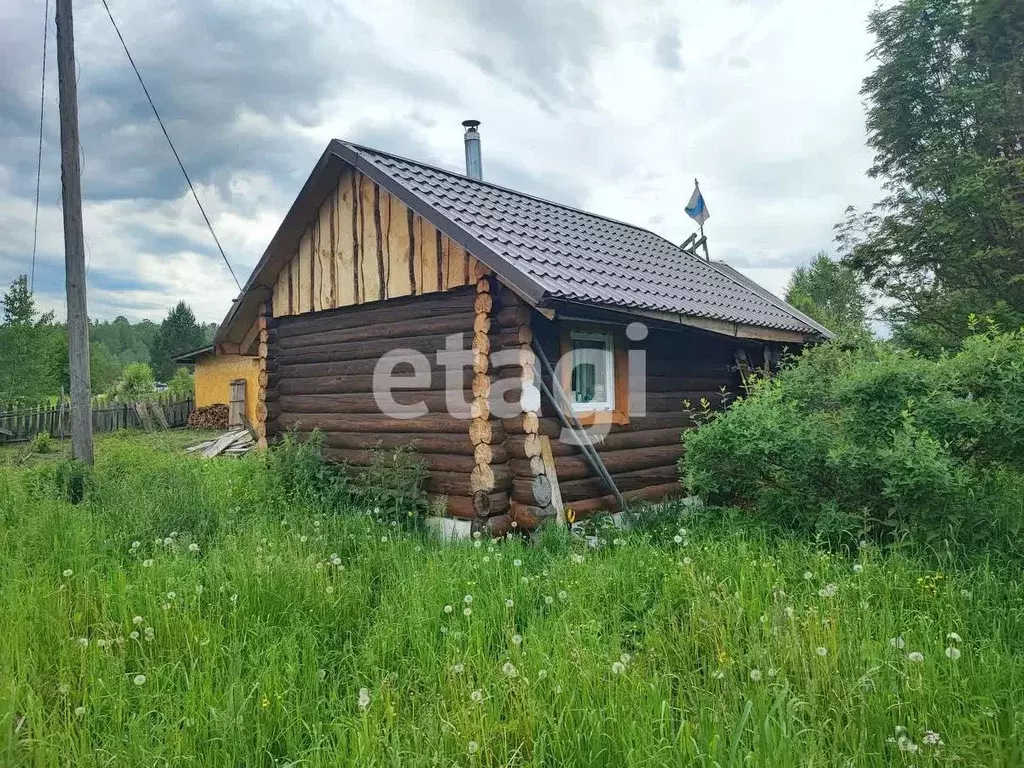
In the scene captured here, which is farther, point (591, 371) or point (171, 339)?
point (171, 339)

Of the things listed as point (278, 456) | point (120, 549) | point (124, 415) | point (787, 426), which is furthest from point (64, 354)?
point (787, 426)

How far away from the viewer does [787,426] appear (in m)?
5.48

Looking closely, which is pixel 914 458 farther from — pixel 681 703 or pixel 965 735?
pixel 681 703

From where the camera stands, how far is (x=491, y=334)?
258 inches

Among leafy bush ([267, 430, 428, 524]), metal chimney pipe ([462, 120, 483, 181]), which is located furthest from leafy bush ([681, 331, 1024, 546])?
metal chimney pipe ([462, 120, 483, 181])

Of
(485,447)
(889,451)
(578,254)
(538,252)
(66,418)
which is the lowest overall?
(66,418)

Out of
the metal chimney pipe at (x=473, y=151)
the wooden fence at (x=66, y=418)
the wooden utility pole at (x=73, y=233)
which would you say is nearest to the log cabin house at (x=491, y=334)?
the metal chimney pipe at (x=473, y=151)

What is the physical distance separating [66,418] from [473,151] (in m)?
19.0

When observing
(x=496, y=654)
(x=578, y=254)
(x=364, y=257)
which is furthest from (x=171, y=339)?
(x=496, y=654)

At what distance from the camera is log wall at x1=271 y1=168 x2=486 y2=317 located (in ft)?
23.0

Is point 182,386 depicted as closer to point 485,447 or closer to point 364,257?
point 364,257

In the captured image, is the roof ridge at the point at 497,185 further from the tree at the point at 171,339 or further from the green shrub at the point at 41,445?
the tree at the point at 171,339

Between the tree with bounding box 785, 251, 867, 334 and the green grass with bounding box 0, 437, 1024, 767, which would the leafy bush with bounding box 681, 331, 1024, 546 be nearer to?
the green grass with bounding box 0, 437, 1024, 767

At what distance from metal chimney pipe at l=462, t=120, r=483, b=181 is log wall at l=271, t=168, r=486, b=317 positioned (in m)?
3.21
